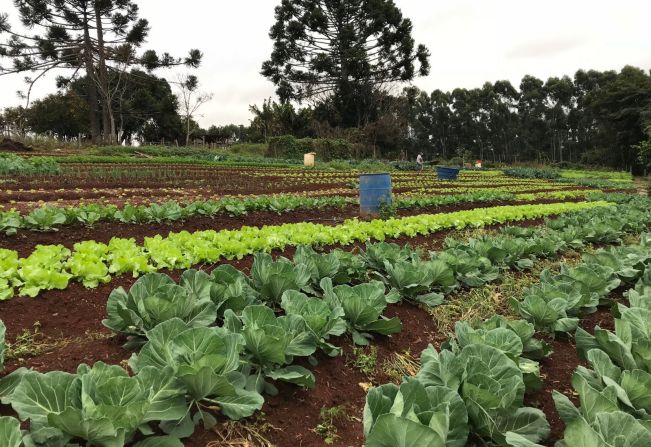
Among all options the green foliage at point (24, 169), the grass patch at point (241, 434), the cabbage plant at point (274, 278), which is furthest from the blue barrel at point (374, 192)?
the green foliage at point (24, 169)

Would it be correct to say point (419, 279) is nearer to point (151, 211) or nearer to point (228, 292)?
point (228, 292)

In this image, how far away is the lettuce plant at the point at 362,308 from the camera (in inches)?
107

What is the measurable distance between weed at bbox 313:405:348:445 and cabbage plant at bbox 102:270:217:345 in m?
0.79

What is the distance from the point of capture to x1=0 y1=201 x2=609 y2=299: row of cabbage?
3072 mm

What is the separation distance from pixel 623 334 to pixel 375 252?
6.72 feet

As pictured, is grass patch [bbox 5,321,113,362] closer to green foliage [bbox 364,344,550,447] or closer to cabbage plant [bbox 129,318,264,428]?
cabbage plant [bbox 129,318,264,428]

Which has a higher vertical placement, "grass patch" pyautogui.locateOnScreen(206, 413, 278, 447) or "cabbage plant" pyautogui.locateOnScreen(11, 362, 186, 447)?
"cabbage plant" pyautogui.locateOnScreen(11, 362, 186, 447)

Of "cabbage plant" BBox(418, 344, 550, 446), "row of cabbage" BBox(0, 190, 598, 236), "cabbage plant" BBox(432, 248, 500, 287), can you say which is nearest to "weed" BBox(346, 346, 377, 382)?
"cabbage plant" BBox(418, 344, 550, 446)

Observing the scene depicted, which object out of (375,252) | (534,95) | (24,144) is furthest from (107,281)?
(534,95)

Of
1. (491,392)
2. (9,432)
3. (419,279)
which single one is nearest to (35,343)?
(9,432)

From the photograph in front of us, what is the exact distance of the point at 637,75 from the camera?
52.5m

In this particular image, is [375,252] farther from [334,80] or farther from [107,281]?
[334,80]

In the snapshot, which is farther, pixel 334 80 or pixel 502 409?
pixel 334 80

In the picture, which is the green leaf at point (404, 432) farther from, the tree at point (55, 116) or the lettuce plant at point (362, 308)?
the tree at point (55, 116)
